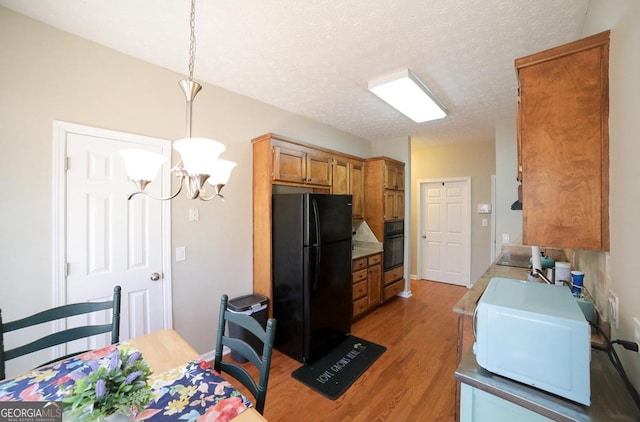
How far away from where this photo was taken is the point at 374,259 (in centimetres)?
361

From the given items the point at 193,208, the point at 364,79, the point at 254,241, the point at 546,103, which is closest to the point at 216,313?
the point at 254,241

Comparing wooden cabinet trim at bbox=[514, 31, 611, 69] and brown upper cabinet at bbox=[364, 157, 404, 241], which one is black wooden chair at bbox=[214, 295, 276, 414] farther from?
brown upper cabinet at bbox=[364, 157, 404, 241]

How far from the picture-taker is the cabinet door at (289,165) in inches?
103

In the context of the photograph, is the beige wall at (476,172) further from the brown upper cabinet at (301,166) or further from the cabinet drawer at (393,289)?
the brown upper cabinet at (301,166)

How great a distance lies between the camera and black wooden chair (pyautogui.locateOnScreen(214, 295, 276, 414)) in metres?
1.06

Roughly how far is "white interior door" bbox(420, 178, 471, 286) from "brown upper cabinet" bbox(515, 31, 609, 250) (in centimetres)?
377

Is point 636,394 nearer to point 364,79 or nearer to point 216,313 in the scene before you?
point 364,79

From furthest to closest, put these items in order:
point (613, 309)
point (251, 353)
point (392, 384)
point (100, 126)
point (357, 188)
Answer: point (357, 188), point (392, 384), point (100, 126), point (251, 353), point (613, 309)

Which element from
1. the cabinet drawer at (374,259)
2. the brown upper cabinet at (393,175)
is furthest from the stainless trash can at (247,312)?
the brown upper cabinet at (393,175)

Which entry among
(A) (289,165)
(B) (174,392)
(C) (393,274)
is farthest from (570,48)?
(C) (393,274)

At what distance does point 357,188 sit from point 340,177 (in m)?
0.48

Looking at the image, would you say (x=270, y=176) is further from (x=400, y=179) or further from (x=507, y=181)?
(x=507, y=181)

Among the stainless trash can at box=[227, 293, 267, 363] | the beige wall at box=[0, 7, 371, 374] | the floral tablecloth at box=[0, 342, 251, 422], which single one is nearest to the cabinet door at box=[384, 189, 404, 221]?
the beige wall at box=[0, 7, 371, 374]

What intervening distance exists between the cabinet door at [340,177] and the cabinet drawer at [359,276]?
3.53ft
